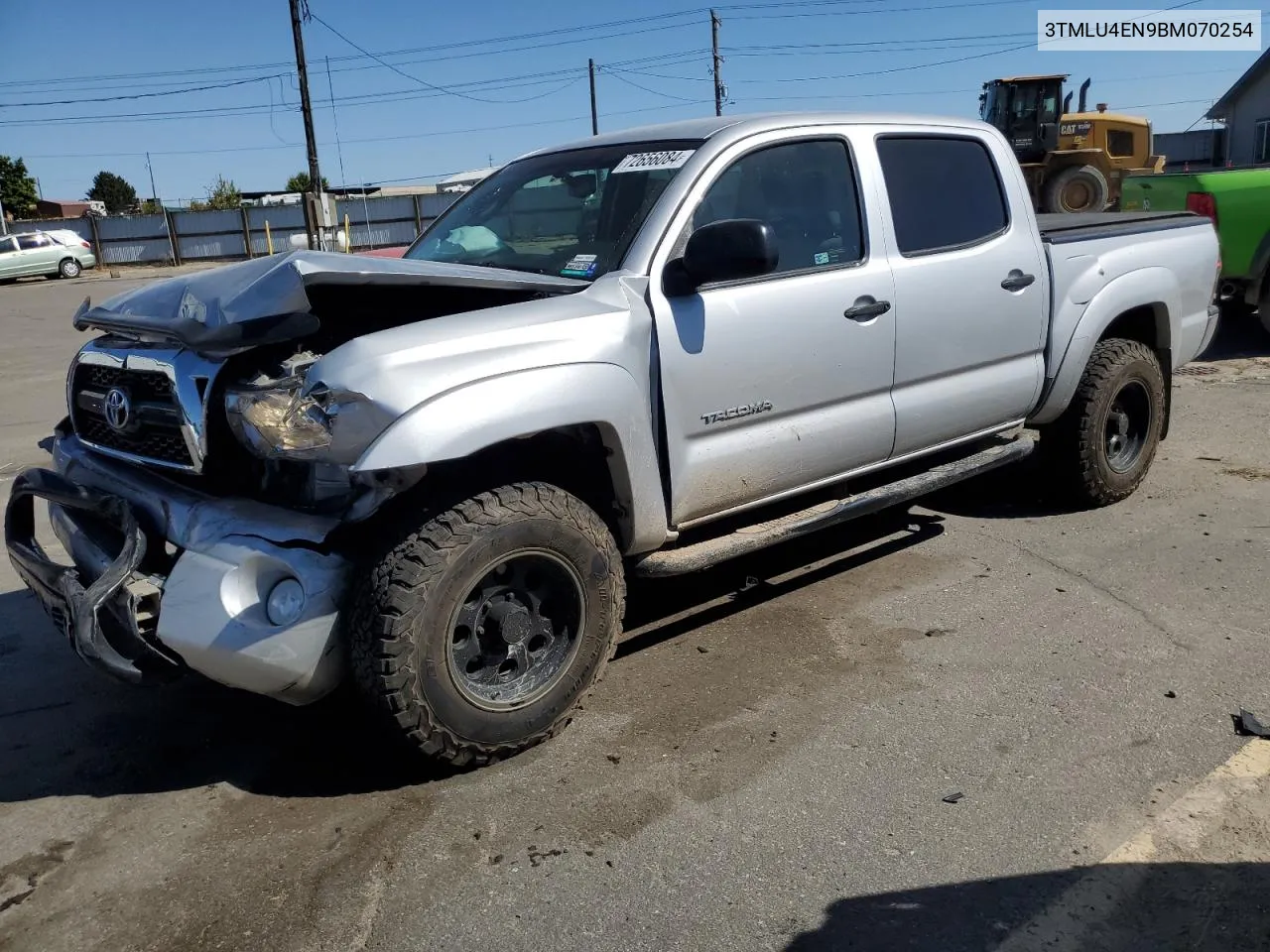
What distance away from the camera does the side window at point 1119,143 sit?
78.8 feet

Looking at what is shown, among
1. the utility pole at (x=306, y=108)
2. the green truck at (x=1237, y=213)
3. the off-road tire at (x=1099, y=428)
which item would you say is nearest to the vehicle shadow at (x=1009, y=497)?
the off-road tire at (x=1099, y=428)

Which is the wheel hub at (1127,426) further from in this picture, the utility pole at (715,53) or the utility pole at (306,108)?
the utility pole at (715,53)

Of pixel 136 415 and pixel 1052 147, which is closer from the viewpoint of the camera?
pixel 136 415

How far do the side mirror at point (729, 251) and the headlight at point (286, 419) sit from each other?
128cm

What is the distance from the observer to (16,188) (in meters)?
60.2

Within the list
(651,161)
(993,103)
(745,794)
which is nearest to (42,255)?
(993,103)

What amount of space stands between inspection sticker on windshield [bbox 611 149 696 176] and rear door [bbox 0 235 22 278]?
34036mm

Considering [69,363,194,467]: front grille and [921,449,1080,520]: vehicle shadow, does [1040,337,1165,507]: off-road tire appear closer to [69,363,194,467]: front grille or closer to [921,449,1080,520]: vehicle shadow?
[921,449,1080,520]: vehicle shadow

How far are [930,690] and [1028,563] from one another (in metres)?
1.50

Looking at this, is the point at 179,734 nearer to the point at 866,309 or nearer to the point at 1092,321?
the point at 866,309

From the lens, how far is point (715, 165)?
3812 millimetres

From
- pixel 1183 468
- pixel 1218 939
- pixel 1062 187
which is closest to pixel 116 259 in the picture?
pixel 1062 187

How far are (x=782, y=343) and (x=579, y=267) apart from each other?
30.2 inches

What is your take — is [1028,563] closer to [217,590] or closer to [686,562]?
[686,562]
